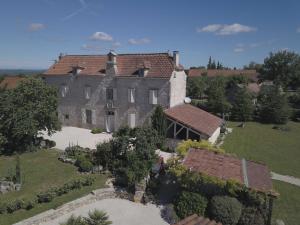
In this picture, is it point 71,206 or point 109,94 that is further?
point 109,94

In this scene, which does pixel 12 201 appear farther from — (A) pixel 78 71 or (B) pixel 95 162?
(A) pixel 78 71

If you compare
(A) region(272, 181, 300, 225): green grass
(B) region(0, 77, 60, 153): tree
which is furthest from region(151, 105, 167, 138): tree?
(A) region(272, 181, 300, 225): green grass

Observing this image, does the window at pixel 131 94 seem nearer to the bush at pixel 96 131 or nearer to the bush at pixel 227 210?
the bush at pixel 96 131

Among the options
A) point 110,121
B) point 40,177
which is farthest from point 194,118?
point 40,177

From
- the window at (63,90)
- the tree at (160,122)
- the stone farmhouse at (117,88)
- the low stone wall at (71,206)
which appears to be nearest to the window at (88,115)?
the stone farmhouse at (117,88)

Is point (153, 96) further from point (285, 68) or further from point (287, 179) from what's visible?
point (285, 68)

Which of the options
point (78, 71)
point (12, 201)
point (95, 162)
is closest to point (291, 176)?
point (95, 162)

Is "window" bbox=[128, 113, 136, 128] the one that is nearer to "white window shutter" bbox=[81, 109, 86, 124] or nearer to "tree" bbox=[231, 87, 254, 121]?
"white window shutter" bbox=[81, 109, 86, 124]
